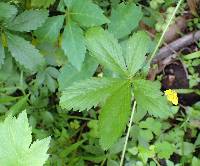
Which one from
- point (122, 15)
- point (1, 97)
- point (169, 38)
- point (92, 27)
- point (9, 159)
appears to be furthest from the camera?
point (169, 38)

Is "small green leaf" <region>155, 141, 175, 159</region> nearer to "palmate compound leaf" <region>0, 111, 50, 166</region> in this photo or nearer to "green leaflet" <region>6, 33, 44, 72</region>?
"green leaflet" <region>6, 33, 44, 72</region>

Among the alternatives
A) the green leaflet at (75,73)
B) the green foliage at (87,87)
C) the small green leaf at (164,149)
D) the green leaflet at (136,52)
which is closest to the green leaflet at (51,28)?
Answer: the green foliage at (87,87)

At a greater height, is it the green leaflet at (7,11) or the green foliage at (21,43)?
the green leaflet at (7,11)

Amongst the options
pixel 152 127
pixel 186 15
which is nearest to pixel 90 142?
pixel 152 127

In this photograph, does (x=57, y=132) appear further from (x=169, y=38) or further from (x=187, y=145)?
(x=169, y=38)

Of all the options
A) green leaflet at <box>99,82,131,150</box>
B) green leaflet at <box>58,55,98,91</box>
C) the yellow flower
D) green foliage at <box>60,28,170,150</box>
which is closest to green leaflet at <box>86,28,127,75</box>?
green foliage at <box>60,28,170,150</box>

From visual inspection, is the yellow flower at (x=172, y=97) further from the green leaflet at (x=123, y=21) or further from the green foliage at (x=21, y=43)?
the green foliage at (x=21, y=43)

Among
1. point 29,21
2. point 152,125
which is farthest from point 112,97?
point 152,125
